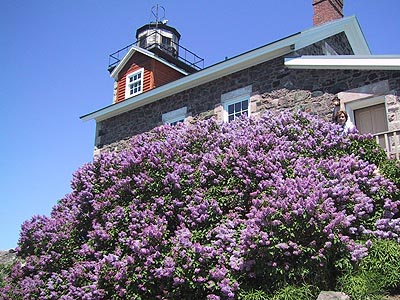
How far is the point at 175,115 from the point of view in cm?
1364

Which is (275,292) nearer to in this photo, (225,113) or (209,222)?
(209,222)

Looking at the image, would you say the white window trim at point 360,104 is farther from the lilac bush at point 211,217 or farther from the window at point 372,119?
the lilac bush at point 211,217

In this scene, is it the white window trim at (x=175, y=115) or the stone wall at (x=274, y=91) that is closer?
the stone wall at (x=274, y=91)

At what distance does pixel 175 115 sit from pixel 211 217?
6.73m

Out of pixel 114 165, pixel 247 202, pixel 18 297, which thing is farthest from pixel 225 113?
pixel 18 297

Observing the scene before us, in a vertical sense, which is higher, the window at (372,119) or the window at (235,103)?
the window at (235,103)

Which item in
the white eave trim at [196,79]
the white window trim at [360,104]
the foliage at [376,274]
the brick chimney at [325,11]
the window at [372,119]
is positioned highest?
the brick chimney at [325,11]

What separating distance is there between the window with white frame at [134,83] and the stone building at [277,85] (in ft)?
0.12

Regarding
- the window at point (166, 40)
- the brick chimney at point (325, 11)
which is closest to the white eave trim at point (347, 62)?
the brick chimney at point (325, 11)

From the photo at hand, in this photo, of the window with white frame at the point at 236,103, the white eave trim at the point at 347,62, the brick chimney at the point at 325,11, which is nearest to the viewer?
the white eave trim at the point at 347,62

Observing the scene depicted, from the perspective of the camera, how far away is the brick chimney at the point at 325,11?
518 inches

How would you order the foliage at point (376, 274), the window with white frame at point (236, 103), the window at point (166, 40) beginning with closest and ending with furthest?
the foliage at point (376, 274) → the window with white frame at point (236, 103) → the window at point (166, 40)

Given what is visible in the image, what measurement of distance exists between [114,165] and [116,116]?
6.42m

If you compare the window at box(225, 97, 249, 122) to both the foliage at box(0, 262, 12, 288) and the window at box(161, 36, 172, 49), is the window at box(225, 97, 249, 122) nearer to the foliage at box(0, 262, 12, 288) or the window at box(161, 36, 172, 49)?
the foliage at box(0, 262, 12, 288)
